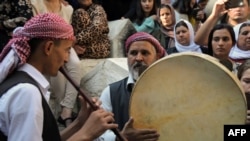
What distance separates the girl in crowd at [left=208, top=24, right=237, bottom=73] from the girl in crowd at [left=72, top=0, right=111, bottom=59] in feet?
4.82

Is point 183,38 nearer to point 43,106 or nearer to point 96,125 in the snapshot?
point 96,125

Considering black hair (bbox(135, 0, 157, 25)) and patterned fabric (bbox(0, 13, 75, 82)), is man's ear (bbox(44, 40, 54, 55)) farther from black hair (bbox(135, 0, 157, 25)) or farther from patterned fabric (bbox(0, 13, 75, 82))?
black hair (bbox(135, 0, 157, 25))

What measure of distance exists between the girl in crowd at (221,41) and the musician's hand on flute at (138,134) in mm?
1813

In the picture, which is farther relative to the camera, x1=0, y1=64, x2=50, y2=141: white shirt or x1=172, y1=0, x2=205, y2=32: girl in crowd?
x1=172, y1=0, x2=205, y2=32: girl in crowd

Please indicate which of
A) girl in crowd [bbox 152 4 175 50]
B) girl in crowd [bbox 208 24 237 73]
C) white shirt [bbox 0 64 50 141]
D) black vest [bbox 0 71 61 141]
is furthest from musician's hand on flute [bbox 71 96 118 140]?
girl in crowd [bbox 152 4 175 50]

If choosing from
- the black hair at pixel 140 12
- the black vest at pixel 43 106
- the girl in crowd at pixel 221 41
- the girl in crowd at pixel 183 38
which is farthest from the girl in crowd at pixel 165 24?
the black vest at pixel 43 106

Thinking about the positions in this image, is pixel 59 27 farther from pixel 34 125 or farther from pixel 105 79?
pixel 105 79

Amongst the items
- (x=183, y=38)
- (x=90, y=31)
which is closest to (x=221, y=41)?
(x=183, y=38)

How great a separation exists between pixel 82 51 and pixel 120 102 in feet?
7.54

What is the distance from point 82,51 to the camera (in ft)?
19.4

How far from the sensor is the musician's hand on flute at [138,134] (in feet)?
9.95

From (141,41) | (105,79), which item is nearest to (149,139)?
(141,41)

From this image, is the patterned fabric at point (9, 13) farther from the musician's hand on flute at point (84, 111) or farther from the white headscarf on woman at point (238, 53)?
the musician's hand on flute at point (84, 111)

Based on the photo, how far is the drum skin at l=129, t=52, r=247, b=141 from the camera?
2895 millimetres
